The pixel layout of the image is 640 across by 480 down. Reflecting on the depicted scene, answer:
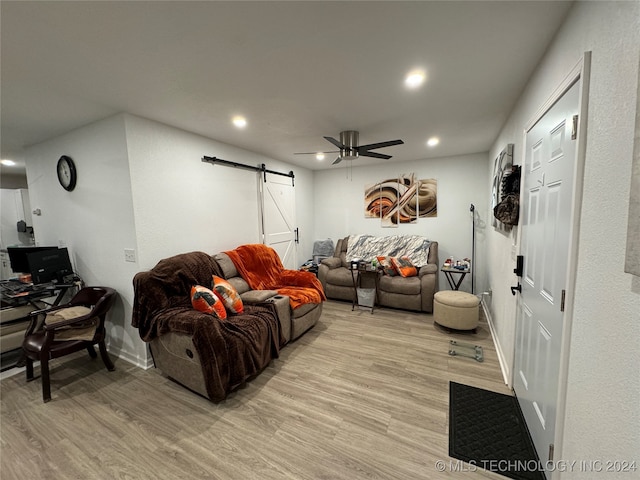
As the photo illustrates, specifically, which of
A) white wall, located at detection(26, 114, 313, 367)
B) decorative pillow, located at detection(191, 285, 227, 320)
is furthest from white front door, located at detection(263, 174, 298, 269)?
decorative pillow, located at detection(191, 285, 227, 320)

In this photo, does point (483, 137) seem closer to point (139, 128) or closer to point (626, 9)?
point (626, 9)

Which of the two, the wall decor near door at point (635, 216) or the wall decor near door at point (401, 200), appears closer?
the wall decor near door at point (635, 216)

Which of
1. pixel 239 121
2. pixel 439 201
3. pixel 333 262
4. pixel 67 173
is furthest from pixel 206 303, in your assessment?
pixel 439 201

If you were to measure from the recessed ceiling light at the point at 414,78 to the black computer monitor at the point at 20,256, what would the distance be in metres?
4.10

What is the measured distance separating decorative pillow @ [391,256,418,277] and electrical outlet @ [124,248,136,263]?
11.6 feet

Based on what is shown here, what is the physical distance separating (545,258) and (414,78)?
1.51 meters

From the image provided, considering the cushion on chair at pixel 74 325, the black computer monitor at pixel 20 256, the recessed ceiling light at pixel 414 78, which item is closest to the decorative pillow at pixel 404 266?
the recessed ceiling light at pixel 414 78

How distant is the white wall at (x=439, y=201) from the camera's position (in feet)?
14.2

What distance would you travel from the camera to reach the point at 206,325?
6.64ft

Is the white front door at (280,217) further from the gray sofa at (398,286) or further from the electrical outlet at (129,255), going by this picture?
the electrical outlet at (129,255)

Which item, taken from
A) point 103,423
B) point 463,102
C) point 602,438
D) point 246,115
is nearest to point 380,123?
point 463,102

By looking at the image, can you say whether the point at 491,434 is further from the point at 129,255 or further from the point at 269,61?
the point at 129,255

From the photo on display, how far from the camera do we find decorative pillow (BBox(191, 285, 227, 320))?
2.34m

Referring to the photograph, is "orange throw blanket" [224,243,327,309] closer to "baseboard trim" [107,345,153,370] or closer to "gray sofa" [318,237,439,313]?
"gray sofa" [318,237,439,313]
